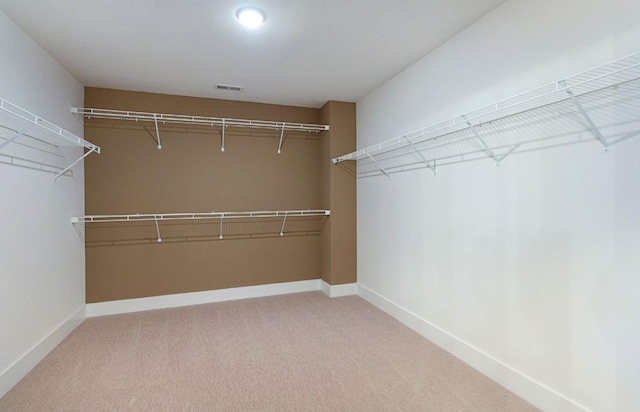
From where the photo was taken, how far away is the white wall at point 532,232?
1456 mm

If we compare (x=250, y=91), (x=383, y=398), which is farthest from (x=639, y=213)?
(x=250, y=91)

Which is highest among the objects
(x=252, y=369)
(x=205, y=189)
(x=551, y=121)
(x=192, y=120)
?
(x=192, y=120)

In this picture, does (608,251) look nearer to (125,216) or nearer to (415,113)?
(415,113)

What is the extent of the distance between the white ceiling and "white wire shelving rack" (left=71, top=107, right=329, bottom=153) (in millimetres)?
270

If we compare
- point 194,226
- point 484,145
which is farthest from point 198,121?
point 484,145

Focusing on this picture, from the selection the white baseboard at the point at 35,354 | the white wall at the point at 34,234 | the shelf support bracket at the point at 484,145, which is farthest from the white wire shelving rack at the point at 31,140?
→ the shelf support bracket at the point at 484,145

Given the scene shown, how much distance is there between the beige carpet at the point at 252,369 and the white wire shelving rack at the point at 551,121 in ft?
4.60

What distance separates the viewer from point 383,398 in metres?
1.89

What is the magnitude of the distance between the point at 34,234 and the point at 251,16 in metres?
2.10

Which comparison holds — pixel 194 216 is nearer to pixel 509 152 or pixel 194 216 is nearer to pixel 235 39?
pixel 235 39

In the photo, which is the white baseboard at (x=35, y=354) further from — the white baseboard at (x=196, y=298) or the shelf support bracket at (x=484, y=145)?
the shelf support bracket at (x=484, y=145)

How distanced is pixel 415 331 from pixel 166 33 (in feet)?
9.63

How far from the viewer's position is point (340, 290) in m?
3.82

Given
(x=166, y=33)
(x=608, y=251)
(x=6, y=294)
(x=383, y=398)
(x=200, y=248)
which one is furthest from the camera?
(x=200, y=248)
